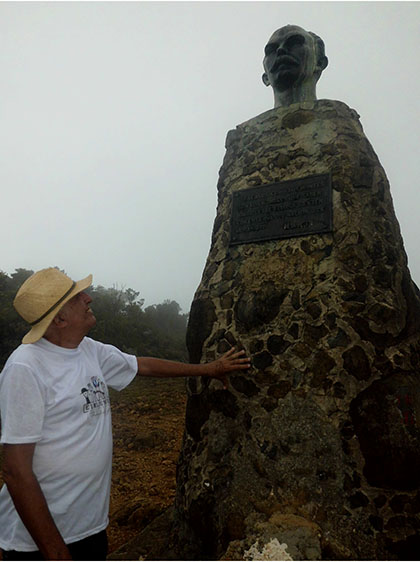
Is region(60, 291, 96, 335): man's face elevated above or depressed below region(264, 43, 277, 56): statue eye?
below

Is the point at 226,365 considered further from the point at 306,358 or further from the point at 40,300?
the point at 40,300

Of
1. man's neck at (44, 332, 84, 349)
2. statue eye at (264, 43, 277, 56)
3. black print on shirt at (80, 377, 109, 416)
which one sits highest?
statue eye at (264, 43, 277, 56)

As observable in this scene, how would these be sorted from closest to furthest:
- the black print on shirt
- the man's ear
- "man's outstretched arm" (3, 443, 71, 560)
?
1. "man's outstretched arm" (3, 443, 71, 560)
2. the black print on shirt
3. the man's ear

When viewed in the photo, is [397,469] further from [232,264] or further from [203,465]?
[232,264]

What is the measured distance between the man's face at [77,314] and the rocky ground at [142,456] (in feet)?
6.57

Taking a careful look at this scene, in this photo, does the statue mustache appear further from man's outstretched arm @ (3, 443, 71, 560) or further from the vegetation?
the vegetation

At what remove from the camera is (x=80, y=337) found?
175 cm

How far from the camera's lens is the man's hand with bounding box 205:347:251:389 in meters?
2.46

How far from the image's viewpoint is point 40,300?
1.65m

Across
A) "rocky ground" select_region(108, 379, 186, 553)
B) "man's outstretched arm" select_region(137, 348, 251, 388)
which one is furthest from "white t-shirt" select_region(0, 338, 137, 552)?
"rocky ground" select_region(108, 379, 186, 553)

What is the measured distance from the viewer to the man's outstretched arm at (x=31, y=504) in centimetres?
130

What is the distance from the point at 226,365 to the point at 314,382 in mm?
546

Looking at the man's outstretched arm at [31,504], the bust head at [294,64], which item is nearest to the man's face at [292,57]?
the bust head at [294,64]

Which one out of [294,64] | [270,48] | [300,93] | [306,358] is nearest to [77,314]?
[306,358]
